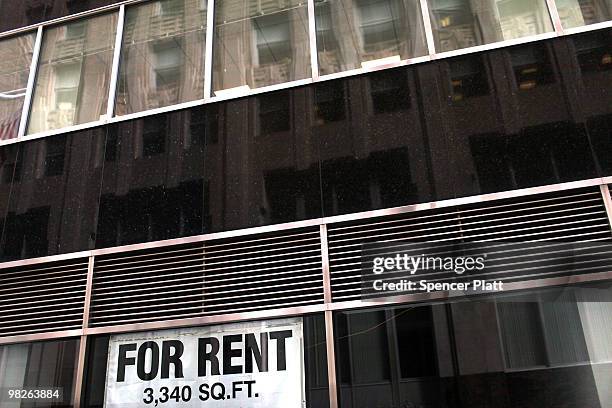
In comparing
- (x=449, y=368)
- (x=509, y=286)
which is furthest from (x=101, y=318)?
(x=509, y=286)

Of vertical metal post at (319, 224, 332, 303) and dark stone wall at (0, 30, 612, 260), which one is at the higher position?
dark stone wall at (0, 30, 612, 260)

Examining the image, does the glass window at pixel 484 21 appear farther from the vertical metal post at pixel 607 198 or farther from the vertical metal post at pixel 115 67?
the vertical metal post at pixel 115 67

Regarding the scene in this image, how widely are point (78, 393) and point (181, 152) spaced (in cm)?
330

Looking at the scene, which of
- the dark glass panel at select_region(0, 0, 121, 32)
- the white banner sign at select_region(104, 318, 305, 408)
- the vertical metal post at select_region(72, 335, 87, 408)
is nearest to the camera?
the white banner sign at select_region(104, 318, 305, 408)

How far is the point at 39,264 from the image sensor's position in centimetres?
762

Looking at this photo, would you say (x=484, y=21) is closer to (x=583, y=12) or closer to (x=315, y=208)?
(x=583, y=12)

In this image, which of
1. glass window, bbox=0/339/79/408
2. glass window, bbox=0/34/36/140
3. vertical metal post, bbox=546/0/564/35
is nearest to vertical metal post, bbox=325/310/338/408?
glass window, bbox=0/339/79/408

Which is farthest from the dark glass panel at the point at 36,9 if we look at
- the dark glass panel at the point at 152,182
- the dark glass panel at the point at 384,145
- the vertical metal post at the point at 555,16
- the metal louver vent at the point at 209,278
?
the vertical metal post at the point at 555,16

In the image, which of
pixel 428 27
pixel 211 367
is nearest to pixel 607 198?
pixel 428 27

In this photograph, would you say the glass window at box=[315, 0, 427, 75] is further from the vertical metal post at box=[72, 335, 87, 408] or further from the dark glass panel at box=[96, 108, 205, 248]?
the vertical metal post at box=[72, 335, 87, 408]

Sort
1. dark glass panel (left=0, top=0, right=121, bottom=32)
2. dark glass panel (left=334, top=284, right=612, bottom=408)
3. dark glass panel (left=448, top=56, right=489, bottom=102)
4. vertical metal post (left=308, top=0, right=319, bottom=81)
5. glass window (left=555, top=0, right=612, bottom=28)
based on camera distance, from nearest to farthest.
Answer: dark glass panel (left=334, top=284, right=612, bottom=408) < dark glass panel (left=448, top=56, right=489, bottom=102) < glass window (left=555, top=0, right=612, bottom=28) < vertical metal post (left=308, top=0, right=319, bottom=81) < dark glass panel (left=0, top=0, right=121, bottom=32)

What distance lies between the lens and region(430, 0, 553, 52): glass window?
7.19 metres

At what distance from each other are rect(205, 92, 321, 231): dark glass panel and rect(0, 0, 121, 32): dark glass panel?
340 cm

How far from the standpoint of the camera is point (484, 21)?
7340 mm
